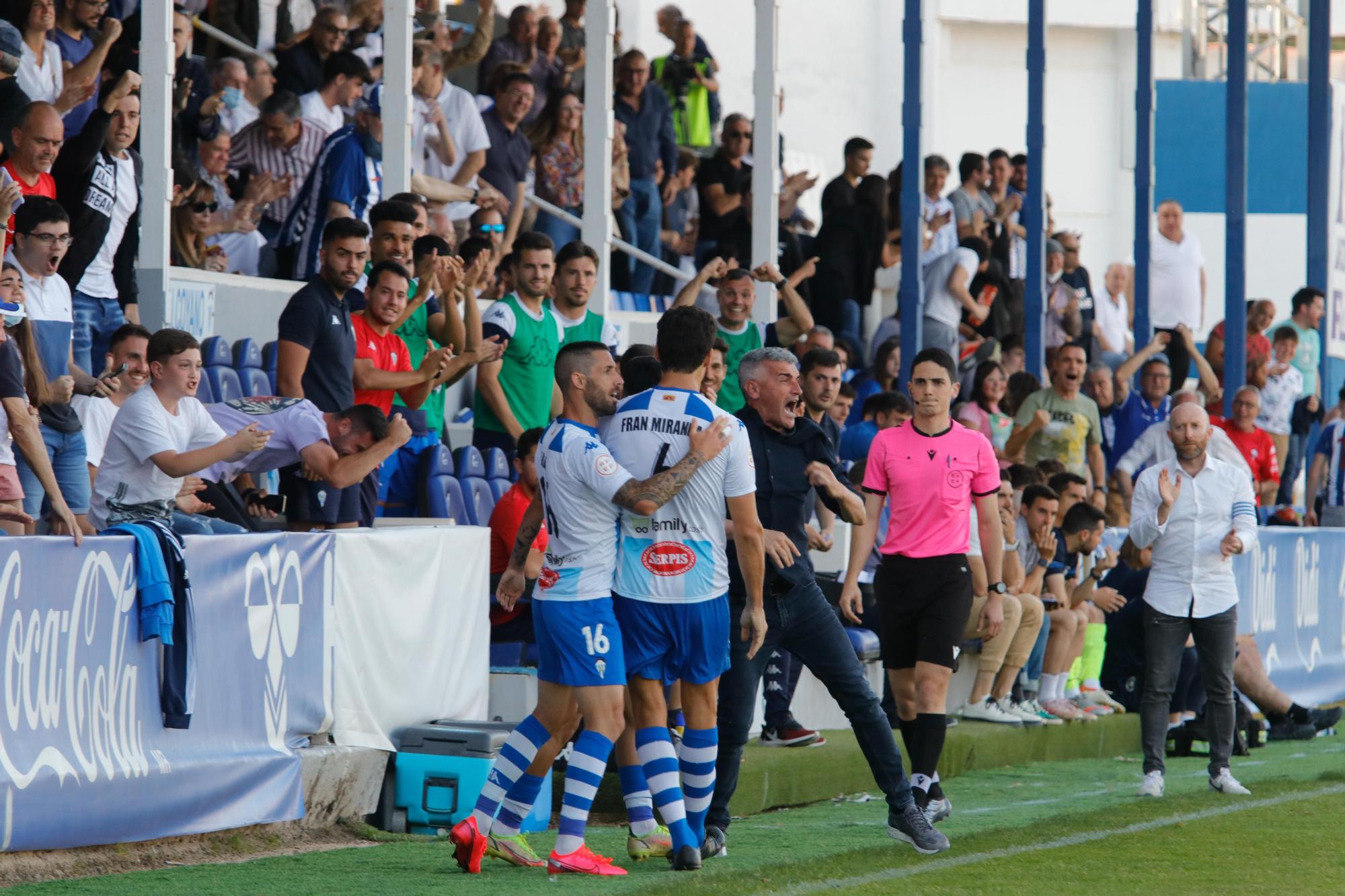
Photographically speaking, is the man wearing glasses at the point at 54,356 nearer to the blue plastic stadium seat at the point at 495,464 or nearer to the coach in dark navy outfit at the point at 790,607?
the blue plastic stadium seat at the point at 495,464

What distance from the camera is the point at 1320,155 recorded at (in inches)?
768

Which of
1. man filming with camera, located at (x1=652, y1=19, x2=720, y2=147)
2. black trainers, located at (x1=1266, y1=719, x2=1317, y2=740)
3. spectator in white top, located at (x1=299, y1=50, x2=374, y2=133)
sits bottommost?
black trainers, located at (x1=1266, y1=719, x2=1317, y2=740)

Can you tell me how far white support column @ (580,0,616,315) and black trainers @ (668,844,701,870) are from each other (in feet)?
22.9

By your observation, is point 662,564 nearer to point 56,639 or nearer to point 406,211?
point 56,639

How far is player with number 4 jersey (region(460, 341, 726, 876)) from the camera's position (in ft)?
22.6

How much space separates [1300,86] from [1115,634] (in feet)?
49.6

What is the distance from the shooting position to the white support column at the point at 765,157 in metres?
15.1

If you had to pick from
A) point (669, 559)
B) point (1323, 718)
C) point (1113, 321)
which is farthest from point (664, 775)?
point (1113, 321)

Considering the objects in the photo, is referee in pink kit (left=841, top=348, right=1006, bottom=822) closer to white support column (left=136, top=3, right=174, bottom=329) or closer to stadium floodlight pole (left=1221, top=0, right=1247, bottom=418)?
white support column (left=136, top=3, right=174, bottom=329)

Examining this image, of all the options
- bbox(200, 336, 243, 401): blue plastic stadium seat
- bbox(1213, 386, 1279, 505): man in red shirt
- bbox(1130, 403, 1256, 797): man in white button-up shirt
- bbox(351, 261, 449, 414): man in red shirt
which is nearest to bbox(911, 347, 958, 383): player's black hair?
bbox(1130, 403, 1256, 797): man in white button-up shirt

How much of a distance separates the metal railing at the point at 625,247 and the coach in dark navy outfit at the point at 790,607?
253 inches

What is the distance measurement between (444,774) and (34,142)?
3470 millimetres

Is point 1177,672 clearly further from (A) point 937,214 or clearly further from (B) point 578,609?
(A) point 937,214

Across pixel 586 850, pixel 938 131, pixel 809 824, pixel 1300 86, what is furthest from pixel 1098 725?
pixel 938 131
